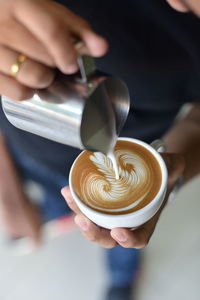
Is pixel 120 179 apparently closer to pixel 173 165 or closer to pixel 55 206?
pixel 173 165

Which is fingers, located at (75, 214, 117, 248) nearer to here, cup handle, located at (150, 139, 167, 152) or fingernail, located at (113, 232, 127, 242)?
fingernail, located at (113, 232, 127, 242)

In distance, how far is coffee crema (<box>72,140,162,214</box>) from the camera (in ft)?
1.75

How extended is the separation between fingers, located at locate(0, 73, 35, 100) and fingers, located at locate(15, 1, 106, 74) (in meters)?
0.05

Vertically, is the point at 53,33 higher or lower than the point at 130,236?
higher

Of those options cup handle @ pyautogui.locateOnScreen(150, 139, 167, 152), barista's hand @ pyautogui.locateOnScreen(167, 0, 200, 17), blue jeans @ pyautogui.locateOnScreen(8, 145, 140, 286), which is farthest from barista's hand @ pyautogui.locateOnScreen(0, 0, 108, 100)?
blue jeans @ pyautogui.locateOnScreen(8, 145, 140, 286)

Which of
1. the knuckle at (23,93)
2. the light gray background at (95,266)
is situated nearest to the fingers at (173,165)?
the knuckle at (23,93)

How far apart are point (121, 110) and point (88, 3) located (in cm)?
25

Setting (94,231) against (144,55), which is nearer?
(94,231)

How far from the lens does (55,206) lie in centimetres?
114

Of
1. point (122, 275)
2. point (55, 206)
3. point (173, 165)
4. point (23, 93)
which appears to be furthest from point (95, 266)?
point (23, 93)

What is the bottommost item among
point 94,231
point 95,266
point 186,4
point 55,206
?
point 95,266

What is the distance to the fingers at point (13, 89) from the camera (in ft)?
1.30

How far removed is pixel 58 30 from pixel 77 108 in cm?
8

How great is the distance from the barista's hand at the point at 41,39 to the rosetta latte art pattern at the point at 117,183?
20 centimetres
